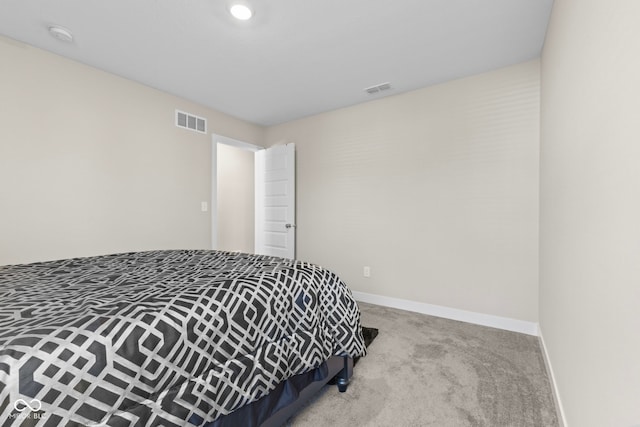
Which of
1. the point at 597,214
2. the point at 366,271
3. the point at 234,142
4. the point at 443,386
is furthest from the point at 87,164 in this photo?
the point at 597,214

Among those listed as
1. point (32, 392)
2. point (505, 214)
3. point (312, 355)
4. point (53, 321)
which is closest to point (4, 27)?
point (53, 321)

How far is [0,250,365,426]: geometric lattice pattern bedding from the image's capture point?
2.56 ft

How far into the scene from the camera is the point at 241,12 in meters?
1.99

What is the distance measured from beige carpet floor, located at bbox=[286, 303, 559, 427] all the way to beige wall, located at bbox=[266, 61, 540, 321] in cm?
59

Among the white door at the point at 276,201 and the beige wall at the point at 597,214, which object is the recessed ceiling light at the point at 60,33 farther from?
the beige wall at the point at 597,214

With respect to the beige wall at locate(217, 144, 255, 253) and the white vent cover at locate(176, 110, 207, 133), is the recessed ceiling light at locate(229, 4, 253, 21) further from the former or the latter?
the beige wall at locate(217, 144, 255, 253)

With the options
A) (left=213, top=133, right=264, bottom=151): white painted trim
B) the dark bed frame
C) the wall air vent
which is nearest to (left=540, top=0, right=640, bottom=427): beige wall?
the dark bed frame

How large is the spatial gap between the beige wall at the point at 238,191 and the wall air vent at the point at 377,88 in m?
2.96

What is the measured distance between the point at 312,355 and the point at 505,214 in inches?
90.7

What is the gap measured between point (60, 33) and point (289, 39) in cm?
178

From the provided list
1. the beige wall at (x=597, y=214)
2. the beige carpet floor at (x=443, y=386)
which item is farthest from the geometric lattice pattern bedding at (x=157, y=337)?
the beige wall at (x=597, y=214)

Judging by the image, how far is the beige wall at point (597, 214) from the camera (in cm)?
73

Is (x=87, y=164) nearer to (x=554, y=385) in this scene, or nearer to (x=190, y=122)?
(x=190, y=122)

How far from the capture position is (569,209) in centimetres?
138
